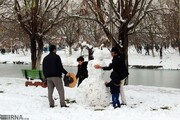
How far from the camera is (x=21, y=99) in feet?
35.7

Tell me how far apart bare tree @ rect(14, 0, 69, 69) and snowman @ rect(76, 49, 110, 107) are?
29.4ft

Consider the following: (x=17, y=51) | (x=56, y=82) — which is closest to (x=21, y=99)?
(x=56, y=82)

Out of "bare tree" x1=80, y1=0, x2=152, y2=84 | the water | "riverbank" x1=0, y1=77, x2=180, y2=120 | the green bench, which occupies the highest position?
"bare tree" x1=80, y1=0, x2=152, y2=84

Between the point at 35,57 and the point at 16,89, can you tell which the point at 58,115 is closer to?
the point at 16,89

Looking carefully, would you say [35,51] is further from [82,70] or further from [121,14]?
[82,70]

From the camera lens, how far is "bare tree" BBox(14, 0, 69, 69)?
1927 centimetres

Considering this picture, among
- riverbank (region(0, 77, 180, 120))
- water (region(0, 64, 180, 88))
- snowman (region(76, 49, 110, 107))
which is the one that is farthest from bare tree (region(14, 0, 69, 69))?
snowman (region(76, 49, 110, 107))

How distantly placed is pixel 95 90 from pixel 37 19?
10448mm

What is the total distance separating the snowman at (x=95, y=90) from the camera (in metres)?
10.0

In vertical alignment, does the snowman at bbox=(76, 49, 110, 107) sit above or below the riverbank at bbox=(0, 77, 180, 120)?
above

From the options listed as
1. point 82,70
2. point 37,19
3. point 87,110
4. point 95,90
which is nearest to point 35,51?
point 37,19

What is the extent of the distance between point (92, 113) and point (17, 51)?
66.5 m

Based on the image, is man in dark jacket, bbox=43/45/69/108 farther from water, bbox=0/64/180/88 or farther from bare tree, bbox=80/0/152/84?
water, bbox=0/64/180/88

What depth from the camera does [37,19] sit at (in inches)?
772
